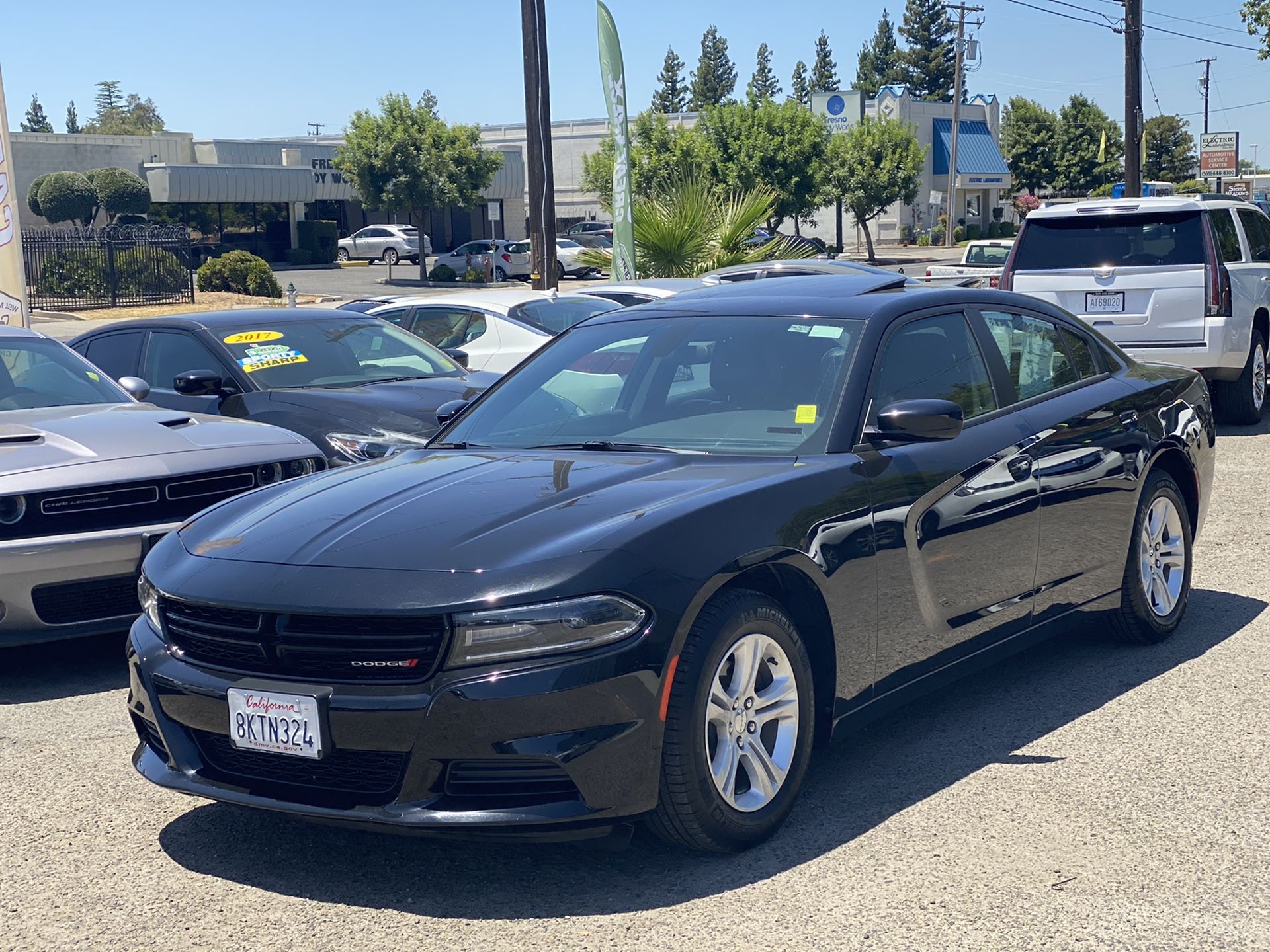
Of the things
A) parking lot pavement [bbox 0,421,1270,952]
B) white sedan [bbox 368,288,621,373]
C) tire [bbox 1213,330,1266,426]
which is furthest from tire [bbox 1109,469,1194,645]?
tire [bbox 1213,330,1266,426]

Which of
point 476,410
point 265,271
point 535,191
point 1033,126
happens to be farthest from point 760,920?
point 1033,126

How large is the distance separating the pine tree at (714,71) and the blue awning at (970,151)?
5688 cm

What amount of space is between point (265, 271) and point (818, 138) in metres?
20.9

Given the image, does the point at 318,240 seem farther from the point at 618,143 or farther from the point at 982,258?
the point at 618,143

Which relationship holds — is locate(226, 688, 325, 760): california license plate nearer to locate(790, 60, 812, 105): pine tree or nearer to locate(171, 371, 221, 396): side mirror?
locate(171, 371, 221, 396): side mirror

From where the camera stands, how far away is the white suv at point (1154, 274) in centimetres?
1204

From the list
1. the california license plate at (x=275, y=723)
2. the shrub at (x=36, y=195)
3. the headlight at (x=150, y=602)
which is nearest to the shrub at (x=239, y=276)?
the shrub at (x=36, y=195)

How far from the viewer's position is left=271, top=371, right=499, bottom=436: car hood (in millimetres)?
8664

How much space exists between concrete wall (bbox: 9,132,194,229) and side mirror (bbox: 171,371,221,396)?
4956 cm

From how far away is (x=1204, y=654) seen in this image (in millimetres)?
6184

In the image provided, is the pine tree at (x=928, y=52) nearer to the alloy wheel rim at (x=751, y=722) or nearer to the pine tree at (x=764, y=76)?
the pine tree at (x=764, y=76)

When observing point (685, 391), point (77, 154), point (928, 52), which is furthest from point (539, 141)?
point (928, 52)

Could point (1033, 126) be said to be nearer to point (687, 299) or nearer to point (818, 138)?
point (818, 138)

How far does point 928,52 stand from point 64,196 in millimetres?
83175
